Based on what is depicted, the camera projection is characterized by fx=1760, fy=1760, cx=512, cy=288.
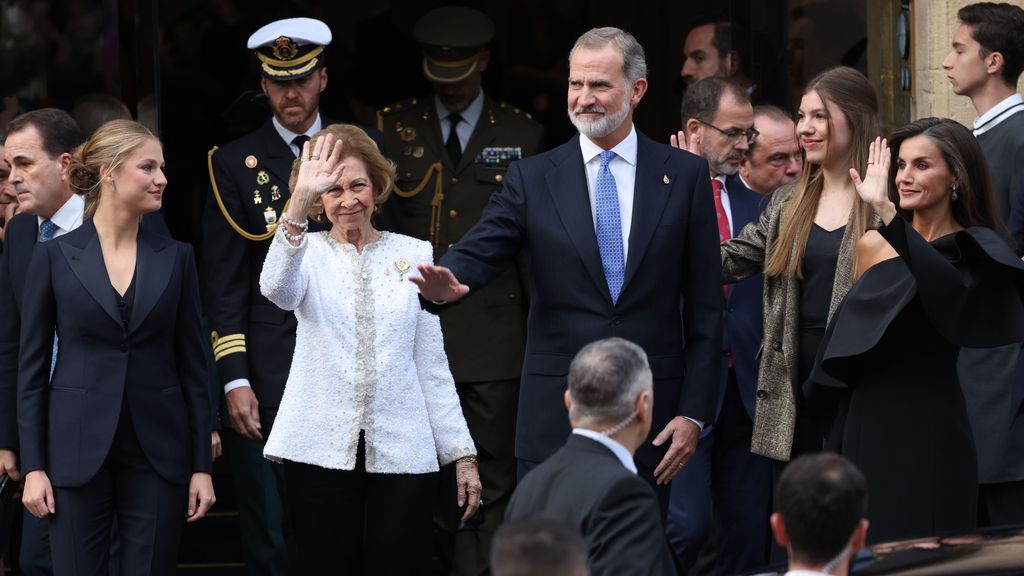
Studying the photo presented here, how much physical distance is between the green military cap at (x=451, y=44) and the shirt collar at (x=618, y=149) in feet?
6.00

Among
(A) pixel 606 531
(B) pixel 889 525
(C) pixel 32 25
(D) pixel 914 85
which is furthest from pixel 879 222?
(C) pixel 32 25

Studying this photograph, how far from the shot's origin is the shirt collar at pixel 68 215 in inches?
236

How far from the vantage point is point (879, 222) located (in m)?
5.61

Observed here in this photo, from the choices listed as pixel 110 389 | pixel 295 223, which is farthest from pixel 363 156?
pixel 110 389

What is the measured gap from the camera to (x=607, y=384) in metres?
3.87

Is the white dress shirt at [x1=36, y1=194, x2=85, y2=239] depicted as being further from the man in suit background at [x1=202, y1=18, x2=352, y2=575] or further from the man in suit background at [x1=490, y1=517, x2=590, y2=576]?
the man in suit background at [x1=490, y1=517, x2=590, y2=576]

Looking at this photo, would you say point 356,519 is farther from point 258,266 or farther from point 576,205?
point 258,266

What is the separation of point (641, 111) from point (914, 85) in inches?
76.7

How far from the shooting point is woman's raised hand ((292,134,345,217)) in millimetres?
5066

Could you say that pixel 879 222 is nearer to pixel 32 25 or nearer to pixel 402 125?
pixel 402 125

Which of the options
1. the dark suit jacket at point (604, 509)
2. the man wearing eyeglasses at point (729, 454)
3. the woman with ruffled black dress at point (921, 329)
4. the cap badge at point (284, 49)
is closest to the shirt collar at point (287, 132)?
the cap badge at point (284, 49)

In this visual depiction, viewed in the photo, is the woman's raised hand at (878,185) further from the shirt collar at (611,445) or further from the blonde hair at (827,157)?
the shirt collar at (611,445)

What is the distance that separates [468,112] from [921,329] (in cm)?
253

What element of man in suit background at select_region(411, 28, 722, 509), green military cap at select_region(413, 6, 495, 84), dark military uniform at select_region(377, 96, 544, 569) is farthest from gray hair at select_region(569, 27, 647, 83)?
green military cap at select_region(413, 6, 495, 84)
